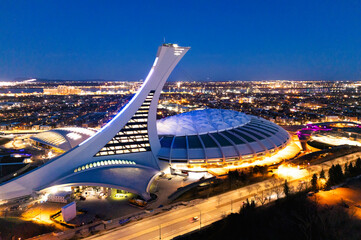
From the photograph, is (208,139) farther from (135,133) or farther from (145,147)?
(135,133)

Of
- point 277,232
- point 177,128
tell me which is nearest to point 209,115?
point 177,128

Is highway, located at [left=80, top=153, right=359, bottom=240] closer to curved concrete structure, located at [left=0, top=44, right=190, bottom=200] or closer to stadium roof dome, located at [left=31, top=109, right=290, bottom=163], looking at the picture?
stadium roof dome, located at [left=31, top=109, right=290, bottom=163]

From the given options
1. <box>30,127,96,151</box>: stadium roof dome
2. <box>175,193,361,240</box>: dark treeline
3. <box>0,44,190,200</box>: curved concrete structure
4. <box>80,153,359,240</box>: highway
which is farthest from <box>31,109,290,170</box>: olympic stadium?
<box>175,193,361,240</box>: dark treeline

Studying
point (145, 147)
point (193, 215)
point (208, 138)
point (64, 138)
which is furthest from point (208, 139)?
point (64, 138)

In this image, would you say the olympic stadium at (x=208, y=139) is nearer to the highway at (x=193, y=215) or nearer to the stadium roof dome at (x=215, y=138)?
the stadium roof dome at (x=215, y=138)

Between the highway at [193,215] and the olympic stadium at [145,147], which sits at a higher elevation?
the olympic stadium at [145,147]

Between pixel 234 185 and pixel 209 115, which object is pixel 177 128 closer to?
pixel 209 115

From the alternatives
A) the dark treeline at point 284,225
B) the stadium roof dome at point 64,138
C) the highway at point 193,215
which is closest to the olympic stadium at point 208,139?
the stadium roof dome at point 64,138
